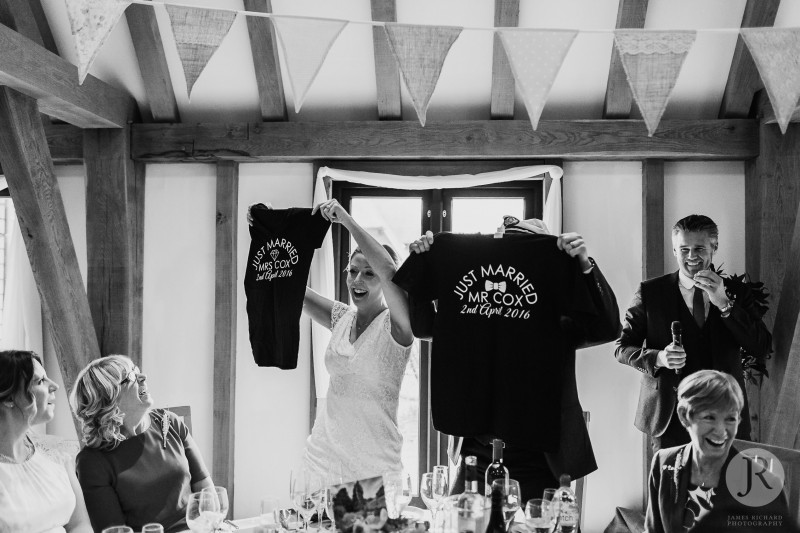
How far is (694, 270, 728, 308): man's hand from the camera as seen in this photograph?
10.4 ft

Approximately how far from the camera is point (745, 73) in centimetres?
409

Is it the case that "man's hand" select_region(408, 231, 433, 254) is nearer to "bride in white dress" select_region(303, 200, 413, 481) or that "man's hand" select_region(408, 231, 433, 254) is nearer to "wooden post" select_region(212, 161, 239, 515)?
"bride in white dress" select_region(303, 200, 413, 481)

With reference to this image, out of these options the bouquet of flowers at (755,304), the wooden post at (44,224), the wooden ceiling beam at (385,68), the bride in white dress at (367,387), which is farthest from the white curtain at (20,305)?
the bouquet of flowers at (755,304)

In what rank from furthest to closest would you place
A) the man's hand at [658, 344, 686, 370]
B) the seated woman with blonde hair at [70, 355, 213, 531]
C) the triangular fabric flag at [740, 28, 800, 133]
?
the man's hand at [658, 344, 686, 370] < the triangular fabric flag at [740, 28, 800, 133] < the seated woman with blonde hair at [70, 355, 213, 531]

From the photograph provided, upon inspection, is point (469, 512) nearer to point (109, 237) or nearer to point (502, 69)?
point (502, 69)

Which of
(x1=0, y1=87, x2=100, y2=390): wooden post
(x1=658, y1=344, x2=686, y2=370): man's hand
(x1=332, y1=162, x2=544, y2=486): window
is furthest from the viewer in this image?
(x1=332, y1=162, x2=544, y2=486): window

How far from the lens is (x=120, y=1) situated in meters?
2.67

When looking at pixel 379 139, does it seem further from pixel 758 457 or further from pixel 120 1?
pixel 758 457

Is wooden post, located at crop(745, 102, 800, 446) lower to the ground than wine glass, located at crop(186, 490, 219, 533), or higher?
higher

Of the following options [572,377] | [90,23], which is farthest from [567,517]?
[90,23]

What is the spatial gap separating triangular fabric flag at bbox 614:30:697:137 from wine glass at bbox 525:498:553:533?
152cm

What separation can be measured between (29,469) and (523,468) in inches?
65.0

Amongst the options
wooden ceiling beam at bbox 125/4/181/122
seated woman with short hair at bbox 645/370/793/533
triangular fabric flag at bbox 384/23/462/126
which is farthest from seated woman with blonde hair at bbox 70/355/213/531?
wooden ceiling beam at bbox 125/4/181/122

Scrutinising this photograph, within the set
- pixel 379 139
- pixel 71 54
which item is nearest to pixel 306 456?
pixel 379 139
